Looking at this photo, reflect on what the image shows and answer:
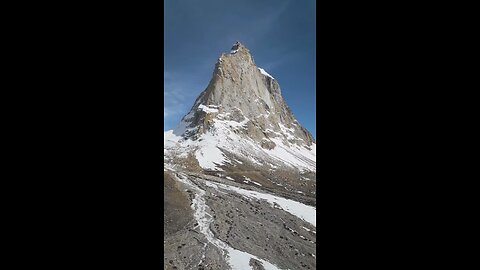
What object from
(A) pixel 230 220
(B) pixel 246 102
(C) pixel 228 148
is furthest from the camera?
(B) pixel 246 102

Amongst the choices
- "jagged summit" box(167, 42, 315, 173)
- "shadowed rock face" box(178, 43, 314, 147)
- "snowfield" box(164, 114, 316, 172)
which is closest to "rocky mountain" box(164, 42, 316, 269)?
"snowfield" box(164, 114, 316, 172)

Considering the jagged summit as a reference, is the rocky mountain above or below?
below

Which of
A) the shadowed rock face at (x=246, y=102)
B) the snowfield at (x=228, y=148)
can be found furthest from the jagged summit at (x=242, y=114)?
the snowfield at (x=228, y=148)

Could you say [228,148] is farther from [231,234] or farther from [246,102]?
[231,234]

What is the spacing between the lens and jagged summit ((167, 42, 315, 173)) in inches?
3942

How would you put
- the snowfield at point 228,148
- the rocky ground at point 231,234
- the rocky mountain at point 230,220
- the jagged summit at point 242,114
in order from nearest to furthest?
the rocky ground at point 231,234 < the rocky mountain at point 230,220 < the snowfield at point 228,148 < the jagged summit at point 242,114

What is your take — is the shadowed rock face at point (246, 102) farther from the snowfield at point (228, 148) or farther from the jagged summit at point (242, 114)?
the snowfield at point (228, 148)

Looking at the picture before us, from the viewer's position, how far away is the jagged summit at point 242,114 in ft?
328

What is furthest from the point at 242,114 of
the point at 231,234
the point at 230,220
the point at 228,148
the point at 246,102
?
the point at 231,234

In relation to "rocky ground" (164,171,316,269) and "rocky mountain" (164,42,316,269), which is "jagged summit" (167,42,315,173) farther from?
"rocky ground" (164,171,316,269)

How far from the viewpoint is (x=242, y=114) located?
119 metres
